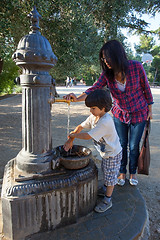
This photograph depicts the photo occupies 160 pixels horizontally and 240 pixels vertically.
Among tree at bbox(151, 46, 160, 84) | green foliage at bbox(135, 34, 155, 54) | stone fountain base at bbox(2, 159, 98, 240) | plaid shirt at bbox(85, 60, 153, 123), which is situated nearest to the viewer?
stone fountain base at bbox(2, 159, 98, 240)

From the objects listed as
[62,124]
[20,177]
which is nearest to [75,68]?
[62,124]

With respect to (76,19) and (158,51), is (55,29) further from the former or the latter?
(158,51)

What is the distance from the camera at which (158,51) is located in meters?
34.5

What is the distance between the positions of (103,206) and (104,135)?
29.1 inches

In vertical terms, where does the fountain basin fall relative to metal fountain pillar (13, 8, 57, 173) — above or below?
below

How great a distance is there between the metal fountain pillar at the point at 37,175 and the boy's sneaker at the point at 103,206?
0.46 feet

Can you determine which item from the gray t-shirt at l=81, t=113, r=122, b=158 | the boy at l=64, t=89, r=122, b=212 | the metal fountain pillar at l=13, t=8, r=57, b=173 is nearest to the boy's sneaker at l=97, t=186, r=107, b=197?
the boy at l=64, t=89, r=122, b=212

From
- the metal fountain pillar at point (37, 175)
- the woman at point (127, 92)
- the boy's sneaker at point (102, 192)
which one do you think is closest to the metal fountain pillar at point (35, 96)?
the metal fountain pillar at point (37, 175)

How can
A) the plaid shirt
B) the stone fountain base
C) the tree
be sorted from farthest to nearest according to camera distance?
the tree
the plaid shirt
the stone fountain base

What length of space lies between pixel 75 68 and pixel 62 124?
72.0 inches

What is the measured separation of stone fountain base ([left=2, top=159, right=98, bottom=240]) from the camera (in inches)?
58.7

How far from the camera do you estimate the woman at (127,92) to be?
6.20 ft

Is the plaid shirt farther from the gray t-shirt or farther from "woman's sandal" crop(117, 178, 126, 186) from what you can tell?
"woman's sandal" crop(117, 178, 126, 186)

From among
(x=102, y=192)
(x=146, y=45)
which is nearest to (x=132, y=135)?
(x=102, y=192)
